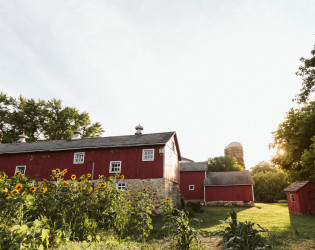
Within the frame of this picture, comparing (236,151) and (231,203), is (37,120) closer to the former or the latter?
(231,203)

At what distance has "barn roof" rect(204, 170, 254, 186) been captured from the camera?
2804 centimetres

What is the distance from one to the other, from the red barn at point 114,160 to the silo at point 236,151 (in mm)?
38174

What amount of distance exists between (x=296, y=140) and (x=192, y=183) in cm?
1759

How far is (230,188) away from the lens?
28.2 meters

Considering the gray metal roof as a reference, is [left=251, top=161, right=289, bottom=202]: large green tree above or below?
below

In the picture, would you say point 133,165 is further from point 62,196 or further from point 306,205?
point 306,205

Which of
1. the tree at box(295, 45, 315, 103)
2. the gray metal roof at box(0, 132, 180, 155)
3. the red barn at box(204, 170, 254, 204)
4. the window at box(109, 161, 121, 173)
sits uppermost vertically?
the tree at box(295, 45, 315, 103)

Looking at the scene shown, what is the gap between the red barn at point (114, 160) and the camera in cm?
1731

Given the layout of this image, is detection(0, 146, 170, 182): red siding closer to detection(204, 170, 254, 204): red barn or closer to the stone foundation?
detection(204, 170, 254, 204): red barn

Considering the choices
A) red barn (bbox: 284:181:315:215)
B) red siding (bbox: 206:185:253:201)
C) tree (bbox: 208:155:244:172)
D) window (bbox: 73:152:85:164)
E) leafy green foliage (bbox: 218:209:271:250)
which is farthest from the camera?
tree (bbox: 208:155:244:172)

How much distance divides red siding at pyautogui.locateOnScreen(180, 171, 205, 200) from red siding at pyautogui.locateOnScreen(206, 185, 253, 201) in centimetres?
132

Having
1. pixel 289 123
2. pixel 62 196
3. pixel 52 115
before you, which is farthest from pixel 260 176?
pixel 62 196

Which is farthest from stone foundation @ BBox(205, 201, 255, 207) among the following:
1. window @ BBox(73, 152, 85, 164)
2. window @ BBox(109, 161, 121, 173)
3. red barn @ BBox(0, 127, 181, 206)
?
window @ BBox(73, 152, 85, 164)

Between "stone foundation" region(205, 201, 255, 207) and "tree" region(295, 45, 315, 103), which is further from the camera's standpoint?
"stone foundation" region(205, 201, 255, 207)
